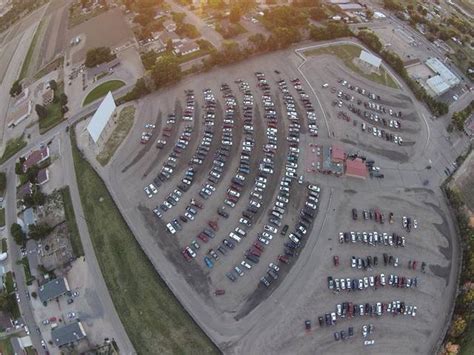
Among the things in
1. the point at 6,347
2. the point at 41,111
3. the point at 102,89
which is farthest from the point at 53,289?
the point at 102,89

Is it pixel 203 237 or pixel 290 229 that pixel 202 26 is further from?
pixel 290 229

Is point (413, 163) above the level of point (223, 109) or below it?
below

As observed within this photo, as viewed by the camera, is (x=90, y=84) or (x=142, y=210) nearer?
(x=142, y=210)

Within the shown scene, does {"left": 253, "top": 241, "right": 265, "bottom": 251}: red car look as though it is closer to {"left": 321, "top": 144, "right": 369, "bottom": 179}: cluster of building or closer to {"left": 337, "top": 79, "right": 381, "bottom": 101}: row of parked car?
{"left": 321, "top": 144, "right": 369, "bottom": 179}: cluster of building

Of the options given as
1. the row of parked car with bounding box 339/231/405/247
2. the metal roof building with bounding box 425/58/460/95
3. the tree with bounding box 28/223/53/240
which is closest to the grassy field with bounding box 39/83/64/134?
the tree with bounding box 28/223/53/240

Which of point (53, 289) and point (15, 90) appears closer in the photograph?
point (53, 289)

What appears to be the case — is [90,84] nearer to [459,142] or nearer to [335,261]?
[335,261]

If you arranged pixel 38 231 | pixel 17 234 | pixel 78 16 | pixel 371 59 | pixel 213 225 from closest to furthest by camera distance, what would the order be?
pixel 38 231 < pixel 17 234 < pixel 213 225 < pixel 371 59 < pixel 78 16

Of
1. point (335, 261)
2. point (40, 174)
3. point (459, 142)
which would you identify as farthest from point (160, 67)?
point (459, 142)
